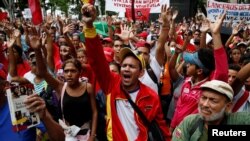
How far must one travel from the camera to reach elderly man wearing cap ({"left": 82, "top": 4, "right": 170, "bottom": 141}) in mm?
3994

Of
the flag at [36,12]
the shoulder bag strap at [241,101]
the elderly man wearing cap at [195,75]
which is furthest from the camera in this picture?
the flag at [36,12]

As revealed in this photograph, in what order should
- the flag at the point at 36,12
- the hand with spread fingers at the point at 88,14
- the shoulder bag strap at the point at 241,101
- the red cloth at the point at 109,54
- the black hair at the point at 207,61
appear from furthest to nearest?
the flag at the point at 36,12 → the red cloth at the point at 109,54 → the black hair at the point at 207,61 → the shoulder bag strap at the point at 241,101 → the hand with spread fingers at the point at 88,14

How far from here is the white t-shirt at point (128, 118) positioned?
4.00 meters

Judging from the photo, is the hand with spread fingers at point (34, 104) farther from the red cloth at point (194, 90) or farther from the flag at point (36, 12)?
the flag at point (36, 12)

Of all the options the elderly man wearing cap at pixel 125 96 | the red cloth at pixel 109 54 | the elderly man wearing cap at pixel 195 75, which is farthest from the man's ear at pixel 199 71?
the red cloth at pixel 109 54

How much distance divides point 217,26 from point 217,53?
1.24ft

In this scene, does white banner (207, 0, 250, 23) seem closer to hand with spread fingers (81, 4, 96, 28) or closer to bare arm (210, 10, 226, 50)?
bare arm (210, 10, 226, 50)

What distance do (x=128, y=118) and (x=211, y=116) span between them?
101cm

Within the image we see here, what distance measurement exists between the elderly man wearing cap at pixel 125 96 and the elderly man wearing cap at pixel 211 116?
78 centimetres

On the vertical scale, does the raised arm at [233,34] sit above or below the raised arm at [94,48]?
below

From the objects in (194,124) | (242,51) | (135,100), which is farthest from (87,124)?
(242,51)

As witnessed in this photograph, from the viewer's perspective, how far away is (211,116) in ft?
10.5

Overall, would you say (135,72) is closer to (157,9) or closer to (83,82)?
(83,82)

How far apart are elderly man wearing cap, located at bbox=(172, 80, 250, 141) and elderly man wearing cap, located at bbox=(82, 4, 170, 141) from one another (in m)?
0.78
